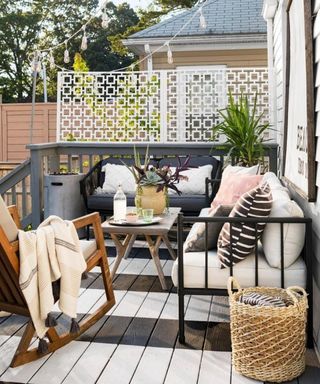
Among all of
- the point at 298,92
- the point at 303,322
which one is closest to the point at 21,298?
the point at 303,322

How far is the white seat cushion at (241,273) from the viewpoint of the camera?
2.93 meters

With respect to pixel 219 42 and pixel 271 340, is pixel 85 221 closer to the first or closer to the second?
pixel 271 340

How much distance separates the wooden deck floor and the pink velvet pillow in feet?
3.40

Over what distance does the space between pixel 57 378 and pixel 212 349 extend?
0.86m

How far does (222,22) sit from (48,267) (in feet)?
25.3

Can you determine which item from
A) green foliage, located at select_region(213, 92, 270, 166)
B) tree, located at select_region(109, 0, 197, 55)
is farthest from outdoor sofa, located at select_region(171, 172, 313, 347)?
tree, located at select_region(109, 0, 197, 55)

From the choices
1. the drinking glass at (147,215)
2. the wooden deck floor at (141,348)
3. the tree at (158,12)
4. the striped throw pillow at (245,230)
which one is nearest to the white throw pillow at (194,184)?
the drinking glass at (147,215)

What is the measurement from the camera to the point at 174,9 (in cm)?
1550

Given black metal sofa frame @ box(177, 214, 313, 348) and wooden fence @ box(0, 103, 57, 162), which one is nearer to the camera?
black metal sofa frame @ box(177, 214, 313, 348)

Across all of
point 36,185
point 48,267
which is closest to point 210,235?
point 48,267

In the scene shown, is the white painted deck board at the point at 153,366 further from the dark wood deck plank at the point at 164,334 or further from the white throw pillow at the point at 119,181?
the white throw pillow at the point at 119,181

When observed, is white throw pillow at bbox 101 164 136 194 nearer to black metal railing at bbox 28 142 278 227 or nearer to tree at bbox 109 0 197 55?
black metal railing at bbox 28 142 278 227

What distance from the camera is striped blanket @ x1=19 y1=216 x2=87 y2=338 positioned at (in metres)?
2.67

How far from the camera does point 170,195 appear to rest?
5.75 metres
